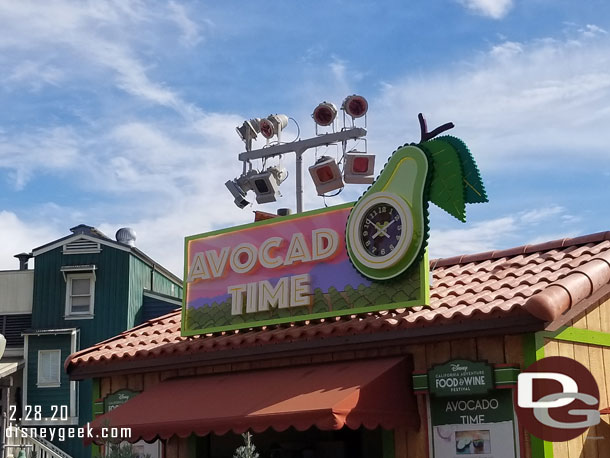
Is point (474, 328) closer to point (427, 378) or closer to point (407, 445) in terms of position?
point (427, 378)

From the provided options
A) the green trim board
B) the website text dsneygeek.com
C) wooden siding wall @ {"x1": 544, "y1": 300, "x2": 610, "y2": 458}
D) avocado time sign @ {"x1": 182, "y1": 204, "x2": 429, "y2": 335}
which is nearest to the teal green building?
the website text dsneygeek.com

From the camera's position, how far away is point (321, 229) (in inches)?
505

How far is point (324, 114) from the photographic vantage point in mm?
15312

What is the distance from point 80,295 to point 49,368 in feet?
8.72

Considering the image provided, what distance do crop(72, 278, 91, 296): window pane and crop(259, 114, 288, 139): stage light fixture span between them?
1632cm

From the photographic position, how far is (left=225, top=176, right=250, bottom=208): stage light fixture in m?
16.1

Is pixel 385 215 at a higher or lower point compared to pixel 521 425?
higher

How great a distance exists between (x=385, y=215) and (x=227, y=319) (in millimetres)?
3205

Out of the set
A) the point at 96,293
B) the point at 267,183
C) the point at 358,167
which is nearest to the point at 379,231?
the point at 358,167

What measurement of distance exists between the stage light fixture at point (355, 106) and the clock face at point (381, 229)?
3290 millimetres

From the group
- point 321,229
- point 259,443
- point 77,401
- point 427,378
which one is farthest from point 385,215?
point 77,401

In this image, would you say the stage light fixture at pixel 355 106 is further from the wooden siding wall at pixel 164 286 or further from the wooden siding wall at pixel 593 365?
the wooden siding wall at pixel 164 286

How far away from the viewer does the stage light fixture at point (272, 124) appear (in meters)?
16.0

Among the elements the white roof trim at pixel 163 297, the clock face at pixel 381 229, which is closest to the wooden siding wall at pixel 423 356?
the clock face at pixel 381 229
